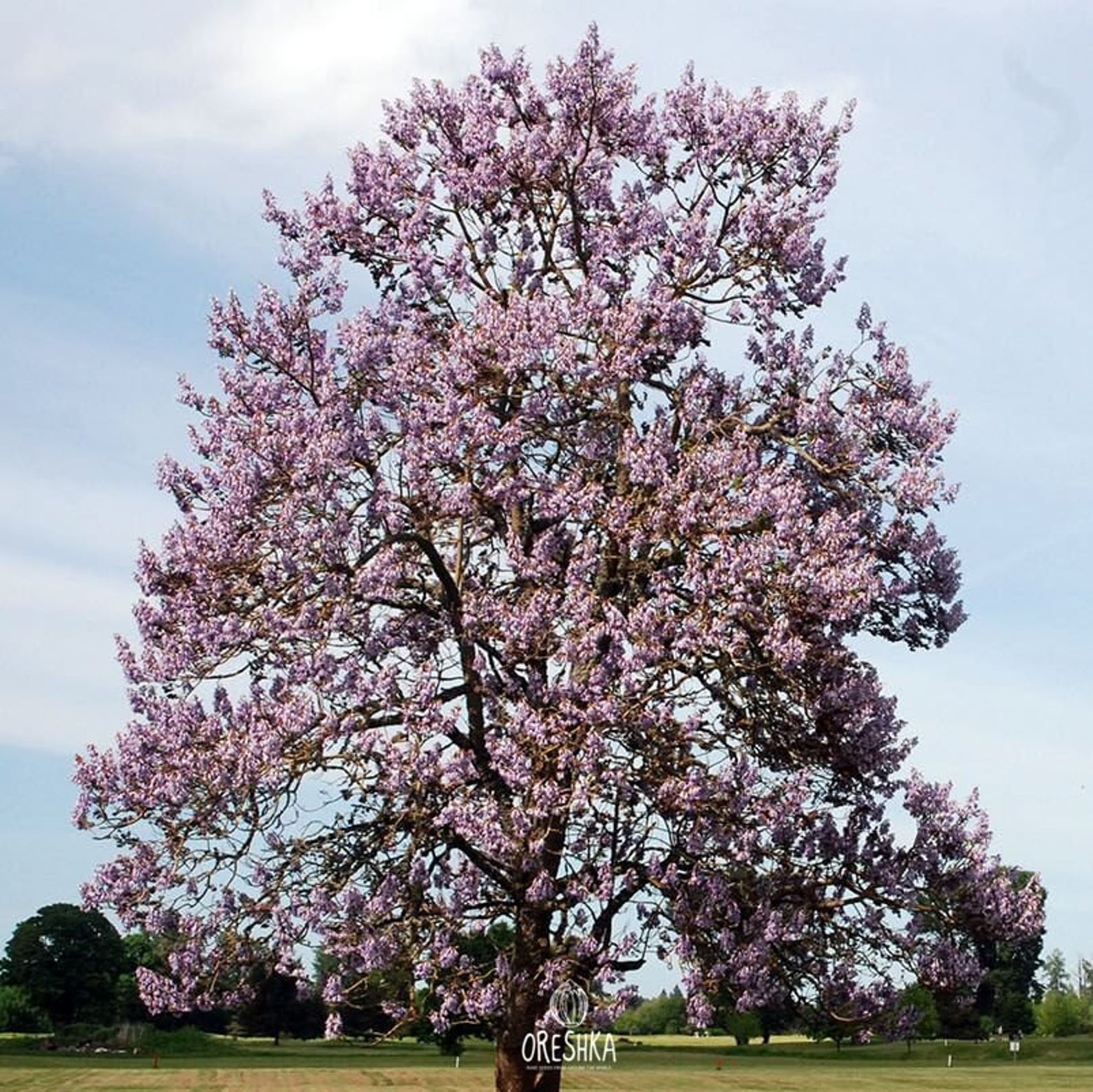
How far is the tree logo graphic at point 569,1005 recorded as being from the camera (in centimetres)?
2316

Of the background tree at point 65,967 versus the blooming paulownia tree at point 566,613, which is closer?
the blooming paulownia tree at point 566,613

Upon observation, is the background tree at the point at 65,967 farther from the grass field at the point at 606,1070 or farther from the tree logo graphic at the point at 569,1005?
the tree logo graphic at the point at 569,1005

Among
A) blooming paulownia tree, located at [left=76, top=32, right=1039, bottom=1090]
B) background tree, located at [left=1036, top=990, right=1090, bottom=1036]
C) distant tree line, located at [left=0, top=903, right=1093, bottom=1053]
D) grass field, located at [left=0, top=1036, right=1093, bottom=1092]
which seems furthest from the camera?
background tree, located at [left=1036, top=990, right=1090, bottom=1036]

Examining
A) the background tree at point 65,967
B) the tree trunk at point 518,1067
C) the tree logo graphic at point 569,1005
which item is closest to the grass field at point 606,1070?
the background tree at point 65,967

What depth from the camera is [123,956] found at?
5212 inches

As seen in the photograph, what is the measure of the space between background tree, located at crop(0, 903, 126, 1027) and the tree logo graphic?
11334cm

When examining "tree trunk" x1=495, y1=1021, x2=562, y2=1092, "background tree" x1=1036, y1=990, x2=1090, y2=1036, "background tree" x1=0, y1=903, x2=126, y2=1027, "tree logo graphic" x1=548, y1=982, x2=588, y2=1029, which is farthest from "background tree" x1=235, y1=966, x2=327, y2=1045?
"tree logo graphic" x1=548, y1=982, x2=588, y2=1029

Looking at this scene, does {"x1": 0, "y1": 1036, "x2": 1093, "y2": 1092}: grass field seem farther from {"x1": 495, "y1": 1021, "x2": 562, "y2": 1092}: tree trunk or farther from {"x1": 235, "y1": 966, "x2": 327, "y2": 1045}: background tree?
{"x1": 495, "y1": 1021, "x2": 562, "y2": 1092}: tree trunk

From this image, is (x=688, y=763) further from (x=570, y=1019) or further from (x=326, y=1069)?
(x=326, y=1069)

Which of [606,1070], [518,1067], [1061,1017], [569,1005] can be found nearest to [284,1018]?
[606,1070]

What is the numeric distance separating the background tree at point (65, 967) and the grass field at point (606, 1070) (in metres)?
11.3

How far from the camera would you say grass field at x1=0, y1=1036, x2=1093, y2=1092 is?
75.8 metres

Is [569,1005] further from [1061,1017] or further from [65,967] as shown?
[1061,1017]

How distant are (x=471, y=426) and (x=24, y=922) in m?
120
